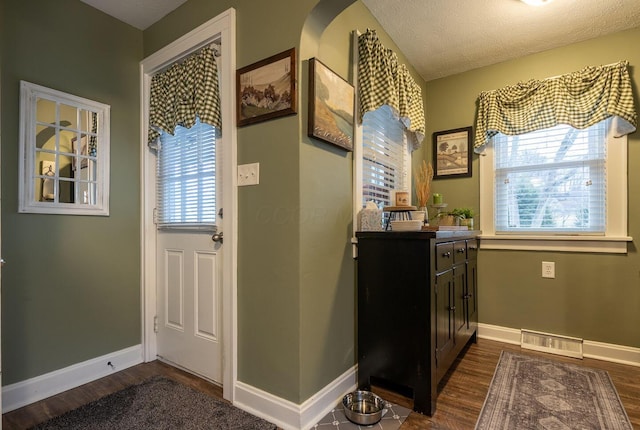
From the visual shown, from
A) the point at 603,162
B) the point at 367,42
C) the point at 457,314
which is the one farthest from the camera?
the point at 603,162

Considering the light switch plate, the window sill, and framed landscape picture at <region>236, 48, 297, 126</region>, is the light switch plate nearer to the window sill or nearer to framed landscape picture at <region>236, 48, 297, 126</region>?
framed landscape picture at <region>236, 48, 297, 126</region>

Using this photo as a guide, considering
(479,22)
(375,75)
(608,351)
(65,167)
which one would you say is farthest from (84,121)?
(608,351)

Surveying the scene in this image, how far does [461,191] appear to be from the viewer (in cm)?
314

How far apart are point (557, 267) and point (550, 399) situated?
1.17 meters

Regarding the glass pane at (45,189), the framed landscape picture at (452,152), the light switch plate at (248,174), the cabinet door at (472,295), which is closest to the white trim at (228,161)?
the light switch plate at (248,174)

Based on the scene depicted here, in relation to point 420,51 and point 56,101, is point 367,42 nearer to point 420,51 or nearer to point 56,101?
point 420,51

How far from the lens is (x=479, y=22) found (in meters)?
2.38

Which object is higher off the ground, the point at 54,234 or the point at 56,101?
the point at 56,101

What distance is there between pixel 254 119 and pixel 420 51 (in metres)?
1.74

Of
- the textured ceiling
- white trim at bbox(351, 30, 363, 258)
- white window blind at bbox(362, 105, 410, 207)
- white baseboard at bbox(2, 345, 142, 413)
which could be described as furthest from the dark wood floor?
the textured ceiling

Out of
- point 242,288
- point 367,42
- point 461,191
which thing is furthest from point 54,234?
point 461,191

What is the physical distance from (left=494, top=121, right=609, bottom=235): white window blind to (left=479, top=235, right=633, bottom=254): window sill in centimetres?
8

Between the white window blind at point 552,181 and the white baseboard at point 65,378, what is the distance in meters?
3.10

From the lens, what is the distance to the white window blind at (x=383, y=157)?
7.52 ft
